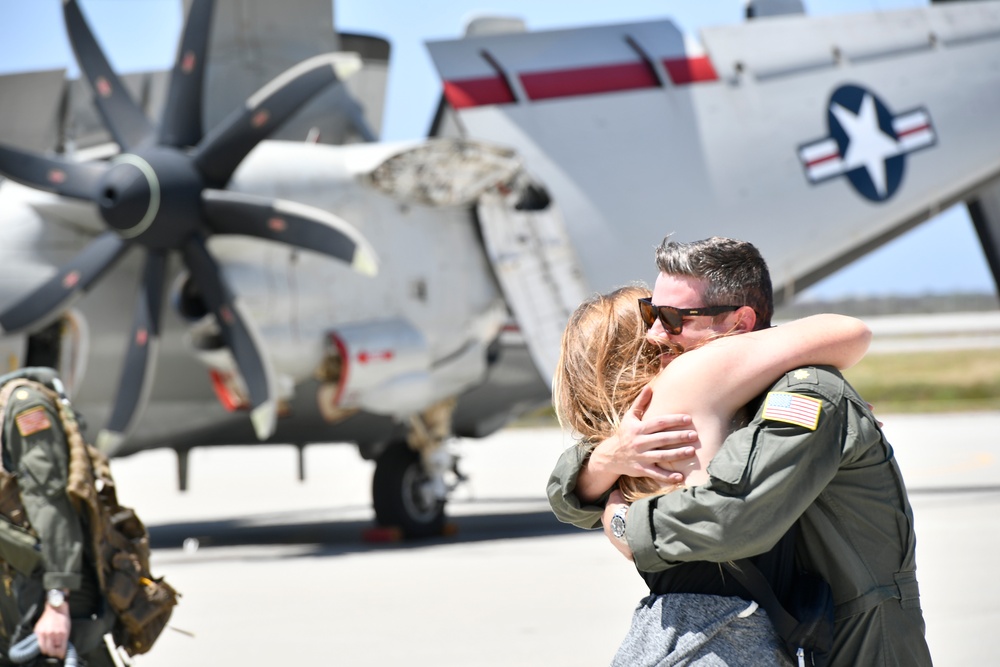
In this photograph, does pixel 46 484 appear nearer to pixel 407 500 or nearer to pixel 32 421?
pixel 32 421

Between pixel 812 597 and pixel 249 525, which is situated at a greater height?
pixel 812 597

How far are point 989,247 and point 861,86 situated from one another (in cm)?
336

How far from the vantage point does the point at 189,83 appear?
12297 mm

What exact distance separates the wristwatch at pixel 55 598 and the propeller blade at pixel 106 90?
8899 mm

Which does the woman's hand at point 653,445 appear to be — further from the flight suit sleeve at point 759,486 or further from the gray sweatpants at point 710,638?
the gray sweatpants at point 710,638

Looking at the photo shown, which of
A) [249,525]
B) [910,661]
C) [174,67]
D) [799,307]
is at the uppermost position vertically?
[174,67]

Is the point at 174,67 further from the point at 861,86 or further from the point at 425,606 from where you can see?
the point at 861,86

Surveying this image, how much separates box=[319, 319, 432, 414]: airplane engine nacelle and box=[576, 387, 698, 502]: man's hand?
32.6ft

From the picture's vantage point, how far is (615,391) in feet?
8.86

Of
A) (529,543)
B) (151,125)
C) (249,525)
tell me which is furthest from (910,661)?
(249,525)

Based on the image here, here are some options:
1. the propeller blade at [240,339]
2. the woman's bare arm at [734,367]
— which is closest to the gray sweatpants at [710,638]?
the woman's bare arm at [734,367]

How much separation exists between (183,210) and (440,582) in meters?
4.47

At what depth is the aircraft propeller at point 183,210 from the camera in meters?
11.6

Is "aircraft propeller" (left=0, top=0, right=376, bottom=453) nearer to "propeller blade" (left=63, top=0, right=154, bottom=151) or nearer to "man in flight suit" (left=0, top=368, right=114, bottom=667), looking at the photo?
"propeller blade" (left=63, top=0, right=154, bottom=151)
